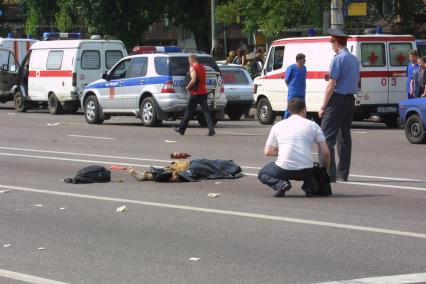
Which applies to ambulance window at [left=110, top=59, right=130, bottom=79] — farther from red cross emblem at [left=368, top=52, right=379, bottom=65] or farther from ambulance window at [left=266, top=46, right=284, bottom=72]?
red cross emblem at [left=368, top=52, right=379, bottom=65]

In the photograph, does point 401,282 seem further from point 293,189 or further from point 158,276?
point 293,189

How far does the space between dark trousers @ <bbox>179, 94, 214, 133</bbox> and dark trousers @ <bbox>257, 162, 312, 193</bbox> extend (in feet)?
31.5

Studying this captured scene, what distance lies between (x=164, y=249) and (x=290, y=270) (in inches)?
53.4

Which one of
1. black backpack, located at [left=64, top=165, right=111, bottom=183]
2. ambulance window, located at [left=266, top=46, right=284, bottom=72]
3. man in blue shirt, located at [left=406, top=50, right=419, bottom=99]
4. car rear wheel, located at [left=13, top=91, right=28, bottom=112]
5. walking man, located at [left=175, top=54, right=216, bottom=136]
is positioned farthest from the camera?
car rear wheel, located at [left=13, top=91, right=28, bottom=112]

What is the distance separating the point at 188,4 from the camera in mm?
47562

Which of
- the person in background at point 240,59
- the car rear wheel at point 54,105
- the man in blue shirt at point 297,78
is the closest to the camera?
the man in blue shirt at point 297,78

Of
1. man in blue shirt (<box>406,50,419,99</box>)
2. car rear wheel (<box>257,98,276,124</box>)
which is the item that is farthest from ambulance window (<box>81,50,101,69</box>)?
man in blue shirt (<box>406,50,419,99</box>)

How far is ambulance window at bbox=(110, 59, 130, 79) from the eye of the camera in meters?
25.2

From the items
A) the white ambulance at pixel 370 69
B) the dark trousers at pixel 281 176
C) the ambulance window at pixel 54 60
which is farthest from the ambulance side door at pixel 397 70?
the dark trousers at pixel 281 176

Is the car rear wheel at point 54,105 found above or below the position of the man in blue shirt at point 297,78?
below

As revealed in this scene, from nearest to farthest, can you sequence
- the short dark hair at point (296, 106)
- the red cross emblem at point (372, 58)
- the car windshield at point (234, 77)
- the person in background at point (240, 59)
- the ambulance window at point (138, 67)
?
the short dark hair at point (296, 106), the red cross emblem at point (372, 58), the ambulance window at point (138, 67), the car windshield at point (234, 77), the person in background at point (240, 59)

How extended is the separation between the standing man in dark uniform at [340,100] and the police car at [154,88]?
11.0 m

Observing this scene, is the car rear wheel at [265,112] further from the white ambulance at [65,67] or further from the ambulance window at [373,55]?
the white ambulance at [65,67]

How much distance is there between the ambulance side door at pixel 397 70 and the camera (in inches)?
942
